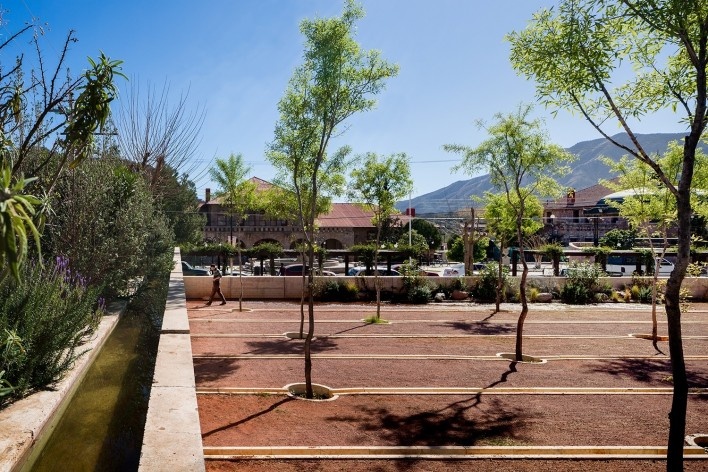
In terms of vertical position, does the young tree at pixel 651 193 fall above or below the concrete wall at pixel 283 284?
above

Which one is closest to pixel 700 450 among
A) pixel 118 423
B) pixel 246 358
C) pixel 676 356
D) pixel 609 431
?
pixel 609 431

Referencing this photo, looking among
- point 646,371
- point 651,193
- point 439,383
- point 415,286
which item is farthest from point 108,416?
point 415,286

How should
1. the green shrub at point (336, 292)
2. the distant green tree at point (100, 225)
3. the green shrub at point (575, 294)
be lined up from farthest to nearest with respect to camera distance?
the green shrub at point (575, 294) < the green shrub at point (336, 292) < the distant green tree at point (100, 225)

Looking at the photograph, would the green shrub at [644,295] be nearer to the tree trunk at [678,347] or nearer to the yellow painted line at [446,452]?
the yellow painted line at [446,452]

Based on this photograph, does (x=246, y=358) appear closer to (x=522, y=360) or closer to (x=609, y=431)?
(x=522, y=360)

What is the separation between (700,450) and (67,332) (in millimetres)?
7420

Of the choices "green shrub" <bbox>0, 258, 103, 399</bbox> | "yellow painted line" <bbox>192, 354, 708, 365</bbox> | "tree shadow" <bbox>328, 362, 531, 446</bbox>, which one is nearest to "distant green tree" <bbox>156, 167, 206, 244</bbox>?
"yellow painted line" <bbox>192, 354, 708, 365</bbox>

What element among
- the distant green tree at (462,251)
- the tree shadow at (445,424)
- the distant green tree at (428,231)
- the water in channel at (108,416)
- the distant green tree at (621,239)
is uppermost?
the distant green tree at (428,231)

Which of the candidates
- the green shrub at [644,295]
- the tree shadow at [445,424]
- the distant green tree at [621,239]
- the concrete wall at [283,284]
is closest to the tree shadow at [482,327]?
the concrete wall at [283,284]

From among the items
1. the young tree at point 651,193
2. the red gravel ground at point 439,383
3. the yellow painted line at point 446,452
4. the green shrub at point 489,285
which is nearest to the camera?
the yellow painted line at point 446,452

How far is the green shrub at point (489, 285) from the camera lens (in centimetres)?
2219

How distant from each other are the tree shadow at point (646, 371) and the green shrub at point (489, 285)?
34.2 ft

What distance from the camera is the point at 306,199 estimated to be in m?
17.8

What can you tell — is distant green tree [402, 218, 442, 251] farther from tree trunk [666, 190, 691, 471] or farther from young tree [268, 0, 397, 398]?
tree trunk [666, 190, 691, 471]
